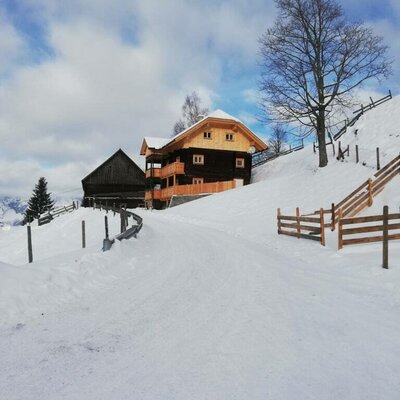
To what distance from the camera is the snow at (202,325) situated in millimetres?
3537

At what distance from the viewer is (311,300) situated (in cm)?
649

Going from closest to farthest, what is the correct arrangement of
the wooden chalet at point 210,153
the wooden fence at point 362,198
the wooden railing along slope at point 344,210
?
the wooden railing along slope at point 344,210, the wooden fence at point 362,198, the wooden chalet at point 210,153

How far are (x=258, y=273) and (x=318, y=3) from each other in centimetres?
2358

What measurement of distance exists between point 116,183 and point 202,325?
4621cm

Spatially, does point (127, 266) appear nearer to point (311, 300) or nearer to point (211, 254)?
point (211, 254)

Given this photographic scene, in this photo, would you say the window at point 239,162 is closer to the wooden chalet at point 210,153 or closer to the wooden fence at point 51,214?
the wooden chalet at point 210,153

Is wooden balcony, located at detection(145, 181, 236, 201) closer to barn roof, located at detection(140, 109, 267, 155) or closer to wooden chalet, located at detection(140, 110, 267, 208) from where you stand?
wooden chalet, located at detection(140, 110, 267, 208)

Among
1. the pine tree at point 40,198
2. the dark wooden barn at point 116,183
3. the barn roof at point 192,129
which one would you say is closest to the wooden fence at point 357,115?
the barn roof at point 192,129


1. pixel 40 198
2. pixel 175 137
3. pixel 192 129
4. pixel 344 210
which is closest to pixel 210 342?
pixel 344 210

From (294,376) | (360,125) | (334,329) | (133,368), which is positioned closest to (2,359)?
(133,368)

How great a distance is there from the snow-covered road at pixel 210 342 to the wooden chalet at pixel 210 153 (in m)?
31.2

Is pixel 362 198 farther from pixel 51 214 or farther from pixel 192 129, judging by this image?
pixel 51 214

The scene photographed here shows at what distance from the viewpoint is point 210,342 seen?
14.8 feet

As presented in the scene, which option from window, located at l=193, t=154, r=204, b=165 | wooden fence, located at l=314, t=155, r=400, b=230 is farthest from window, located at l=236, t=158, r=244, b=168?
wooden fence, located at l=314, t=155, r=400, b=230
